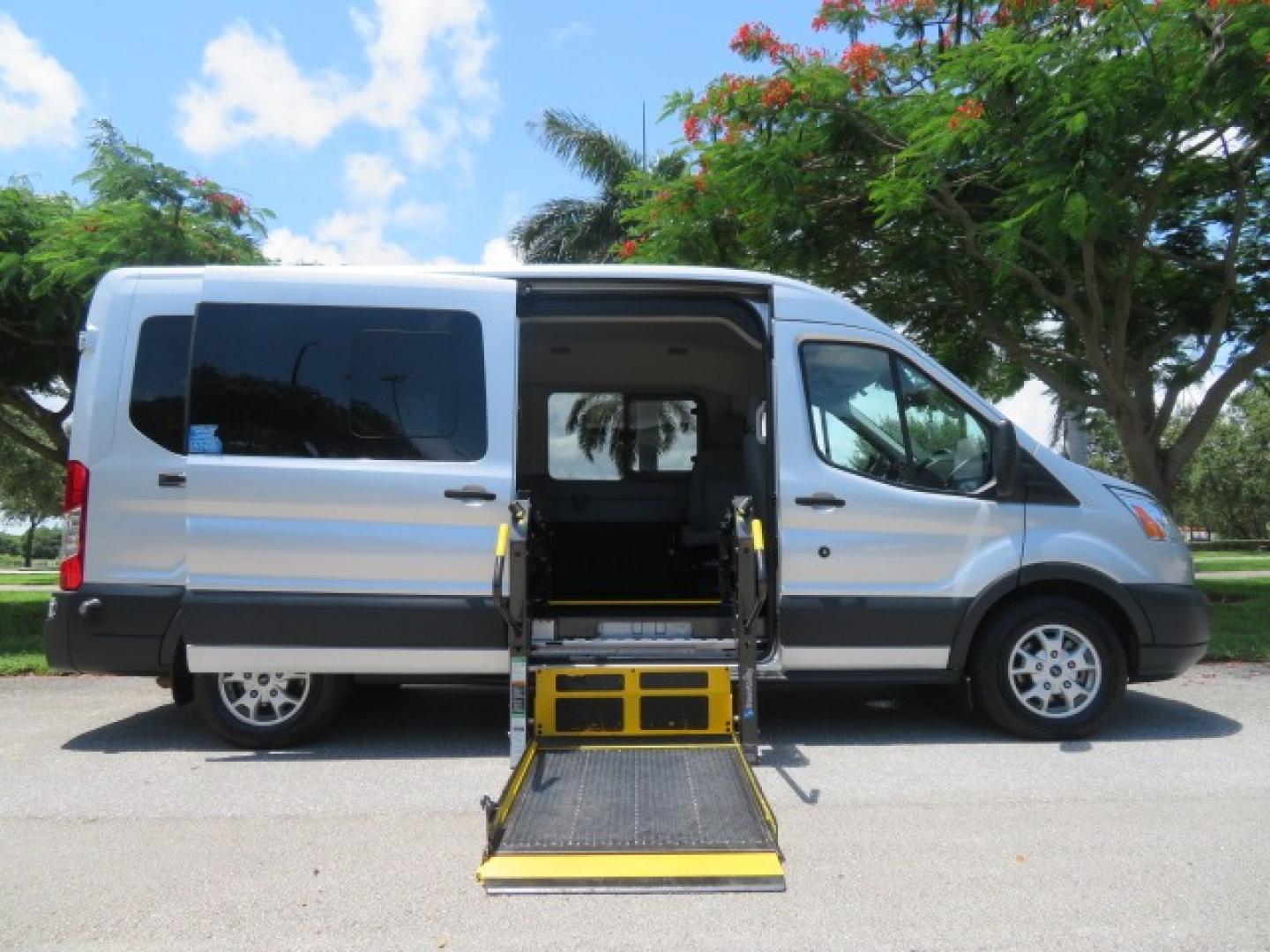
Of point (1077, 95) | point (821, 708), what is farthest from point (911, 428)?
point (1077, 95)

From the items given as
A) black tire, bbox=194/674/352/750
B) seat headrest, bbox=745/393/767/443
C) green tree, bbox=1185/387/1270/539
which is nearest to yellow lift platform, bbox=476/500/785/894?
seat headrest, bbox=745/393/767/443

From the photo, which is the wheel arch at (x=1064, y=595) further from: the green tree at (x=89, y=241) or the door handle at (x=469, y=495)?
the green tree at (x=89, y=241)

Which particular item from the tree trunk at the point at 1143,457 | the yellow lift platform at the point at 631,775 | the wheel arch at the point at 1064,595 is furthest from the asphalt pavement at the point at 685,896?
the tree trunk at the point at 1143,457

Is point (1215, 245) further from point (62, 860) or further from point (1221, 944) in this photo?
point (62, 860)

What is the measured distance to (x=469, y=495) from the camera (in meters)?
5.72

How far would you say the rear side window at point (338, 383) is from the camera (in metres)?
5.76

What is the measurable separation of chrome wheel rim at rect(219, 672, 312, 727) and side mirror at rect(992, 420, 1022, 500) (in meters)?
4.00

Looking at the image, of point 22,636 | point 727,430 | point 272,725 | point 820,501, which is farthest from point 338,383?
point 22,636

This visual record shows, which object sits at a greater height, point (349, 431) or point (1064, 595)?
point (349, 431)

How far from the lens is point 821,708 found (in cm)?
703

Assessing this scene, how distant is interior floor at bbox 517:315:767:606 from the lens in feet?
24.7

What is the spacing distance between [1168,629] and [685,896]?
11.9 feet

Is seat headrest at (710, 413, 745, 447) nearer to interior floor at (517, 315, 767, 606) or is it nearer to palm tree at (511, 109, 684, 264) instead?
interior floor at (517, 315, 767, 606)

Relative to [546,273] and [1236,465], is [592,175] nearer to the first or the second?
[546,273]
